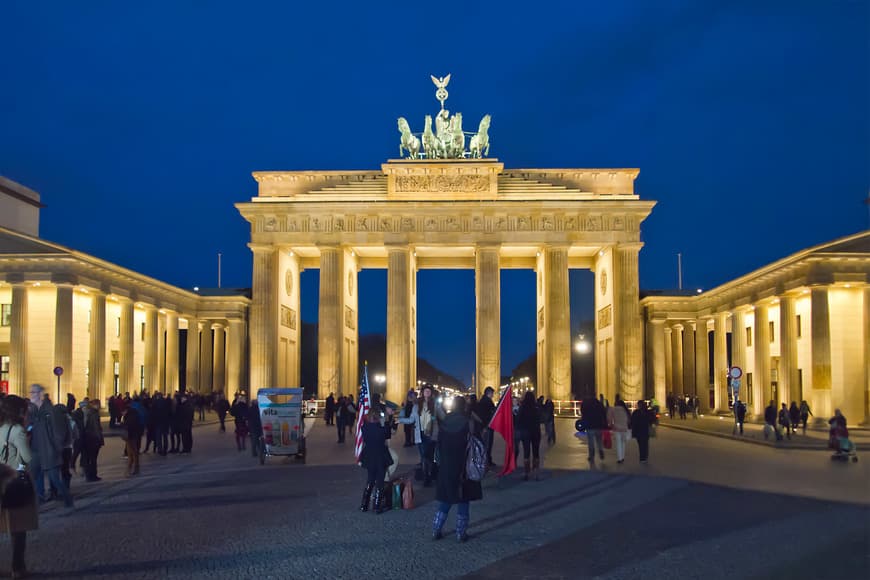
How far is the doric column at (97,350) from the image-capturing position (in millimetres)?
42875

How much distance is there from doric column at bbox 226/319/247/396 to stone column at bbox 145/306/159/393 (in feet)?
18.4

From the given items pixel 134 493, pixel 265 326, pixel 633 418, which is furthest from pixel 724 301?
pixel 134 493

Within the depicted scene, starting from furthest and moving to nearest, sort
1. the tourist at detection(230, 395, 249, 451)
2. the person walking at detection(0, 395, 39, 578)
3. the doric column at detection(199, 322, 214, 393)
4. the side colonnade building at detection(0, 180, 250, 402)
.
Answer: the doric column at detection(199, 322, 214, 393)
the side colonnade building at detection(0, 180, 250, 402)
the tourist at detection(230, 395, 249, 451)
the person walking at detection(0, 395, 39, 578)

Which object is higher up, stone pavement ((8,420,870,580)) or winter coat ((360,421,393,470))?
winter coat ((360,421,393,470))

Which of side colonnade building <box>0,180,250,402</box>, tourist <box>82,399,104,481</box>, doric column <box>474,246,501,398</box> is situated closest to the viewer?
tourist <box>82,399,104,481</box>

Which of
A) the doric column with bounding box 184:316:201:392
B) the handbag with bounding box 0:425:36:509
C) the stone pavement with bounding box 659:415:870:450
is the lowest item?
the stone pavement with bounding box 659:415:870:450

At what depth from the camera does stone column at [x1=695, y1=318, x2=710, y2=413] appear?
189 feet

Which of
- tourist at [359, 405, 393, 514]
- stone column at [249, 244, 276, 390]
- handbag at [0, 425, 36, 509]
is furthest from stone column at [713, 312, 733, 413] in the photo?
handbag at [0, 425, 36, 509]

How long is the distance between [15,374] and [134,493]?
27307mm

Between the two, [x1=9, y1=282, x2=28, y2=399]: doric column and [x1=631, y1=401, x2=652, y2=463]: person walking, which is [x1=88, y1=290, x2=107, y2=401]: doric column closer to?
[x1=9, y1=282, x2=28, y2=399]: doric column

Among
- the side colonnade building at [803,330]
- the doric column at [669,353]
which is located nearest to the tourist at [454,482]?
the side colonnade building at [803,330]

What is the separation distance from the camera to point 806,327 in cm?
4184

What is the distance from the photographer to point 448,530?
11930 millimetres

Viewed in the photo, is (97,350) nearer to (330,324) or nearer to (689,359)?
(330,324)
